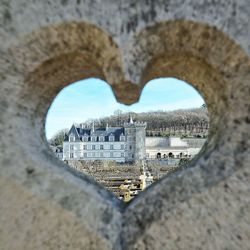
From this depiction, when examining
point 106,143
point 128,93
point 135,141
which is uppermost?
point 135,141

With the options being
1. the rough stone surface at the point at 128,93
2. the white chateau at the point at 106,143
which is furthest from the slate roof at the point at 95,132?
the rough stone surface at the point at 128,93

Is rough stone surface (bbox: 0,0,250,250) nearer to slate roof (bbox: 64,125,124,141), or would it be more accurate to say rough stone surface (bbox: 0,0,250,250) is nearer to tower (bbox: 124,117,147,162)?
slate roof (bbox: 64,125,124,141)

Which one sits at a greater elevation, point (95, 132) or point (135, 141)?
point (95, 132)

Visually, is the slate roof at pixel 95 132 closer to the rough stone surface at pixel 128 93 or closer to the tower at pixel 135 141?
the tower at pixel 135 141

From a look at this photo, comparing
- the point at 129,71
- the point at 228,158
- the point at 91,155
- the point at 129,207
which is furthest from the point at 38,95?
the point at 91,155

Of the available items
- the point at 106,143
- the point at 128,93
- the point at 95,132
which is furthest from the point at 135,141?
the point at 128,93

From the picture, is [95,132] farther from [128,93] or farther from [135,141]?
[128,93]
